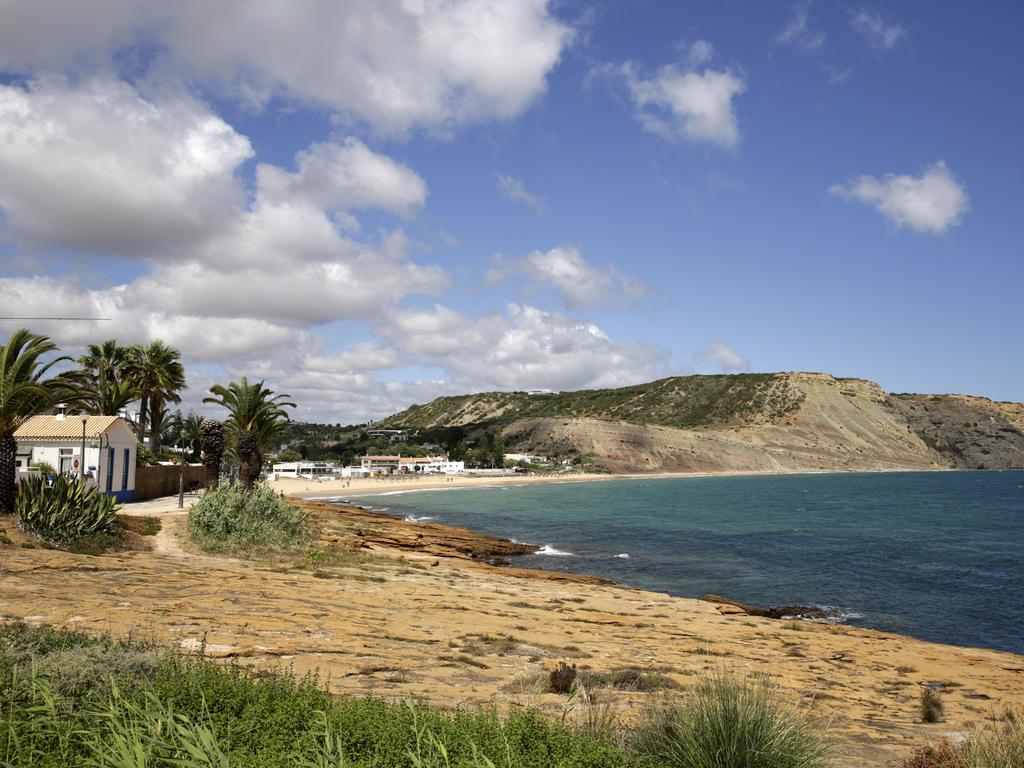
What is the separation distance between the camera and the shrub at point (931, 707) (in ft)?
35.6

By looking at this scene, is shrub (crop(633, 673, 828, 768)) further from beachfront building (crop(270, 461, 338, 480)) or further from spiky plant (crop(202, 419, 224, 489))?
beachfront building (crop(270, 461, 338, 480))

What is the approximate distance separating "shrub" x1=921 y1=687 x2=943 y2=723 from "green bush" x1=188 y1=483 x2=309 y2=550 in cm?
1982

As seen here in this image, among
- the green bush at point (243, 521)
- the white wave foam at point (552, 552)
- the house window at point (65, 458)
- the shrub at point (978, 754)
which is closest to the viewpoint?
the shrub at point (978, 754)

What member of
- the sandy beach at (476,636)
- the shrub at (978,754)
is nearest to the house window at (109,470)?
the sandy beach at (476,636)

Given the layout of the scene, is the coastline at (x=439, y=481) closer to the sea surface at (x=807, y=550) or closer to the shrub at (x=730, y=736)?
the sea surface at (x=807, y=550)

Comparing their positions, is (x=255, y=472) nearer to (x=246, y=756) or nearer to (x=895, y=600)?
(x=895, y=600)

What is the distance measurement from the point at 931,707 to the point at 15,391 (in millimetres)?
24093

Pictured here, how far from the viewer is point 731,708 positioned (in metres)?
6.43

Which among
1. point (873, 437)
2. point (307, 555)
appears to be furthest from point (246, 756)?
point (873, 437)

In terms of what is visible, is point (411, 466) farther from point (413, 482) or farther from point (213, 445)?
point (213, 445)

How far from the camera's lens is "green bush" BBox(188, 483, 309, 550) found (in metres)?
24.2

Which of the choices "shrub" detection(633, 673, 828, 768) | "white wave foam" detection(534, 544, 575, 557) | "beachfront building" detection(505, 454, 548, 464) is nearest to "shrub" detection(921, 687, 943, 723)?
"shrub" detection(633, 673, 828, 768)

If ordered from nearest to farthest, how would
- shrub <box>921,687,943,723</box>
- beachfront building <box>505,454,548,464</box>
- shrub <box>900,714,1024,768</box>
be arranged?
1. shrub <box>900,714,1024,768</box>
2. shrub <box>921,687,943,723</box>
3. beachfront building <box>505,454,548,464</box>

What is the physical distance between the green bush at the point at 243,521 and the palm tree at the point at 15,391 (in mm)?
5598
